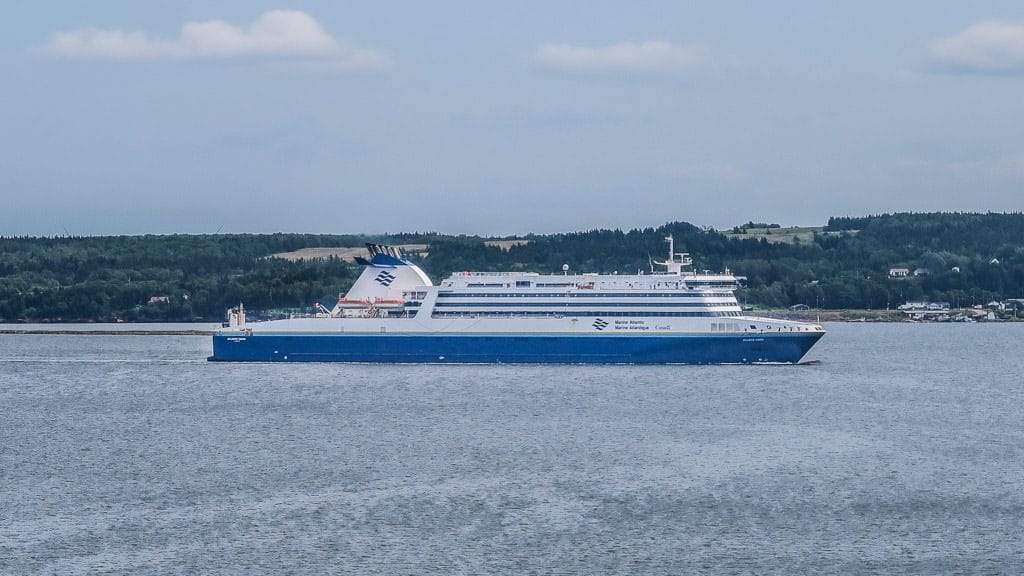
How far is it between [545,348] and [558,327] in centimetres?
112

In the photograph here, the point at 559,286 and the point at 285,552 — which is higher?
the point at 559,286

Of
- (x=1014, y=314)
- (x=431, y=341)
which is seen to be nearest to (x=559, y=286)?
(x=431, y=341)

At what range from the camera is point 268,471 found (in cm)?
3581

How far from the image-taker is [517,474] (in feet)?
116

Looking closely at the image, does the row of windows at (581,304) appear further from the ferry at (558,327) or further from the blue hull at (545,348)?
the blue hull at (545,348)

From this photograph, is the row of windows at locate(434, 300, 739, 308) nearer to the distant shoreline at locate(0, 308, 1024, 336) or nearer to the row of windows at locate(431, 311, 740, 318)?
the row of windows at locate(431, 311, 740, 318)

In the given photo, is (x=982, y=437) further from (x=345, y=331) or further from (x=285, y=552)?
(x=345, y=331)

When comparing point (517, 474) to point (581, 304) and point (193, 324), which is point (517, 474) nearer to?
point (581, 304)

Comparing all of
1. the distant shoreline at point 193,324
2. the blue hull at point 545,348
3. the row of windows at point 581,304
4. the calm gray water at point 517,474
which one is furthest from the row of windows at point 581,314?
the distant shoreline at point 193,324

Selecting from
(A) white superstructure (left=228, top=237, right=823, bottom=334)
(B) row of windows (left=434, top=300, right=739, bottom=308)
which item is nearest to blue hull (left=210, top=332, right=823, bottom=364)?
(A) white superstructure (left=228, top=237, right=823, bottom=334)

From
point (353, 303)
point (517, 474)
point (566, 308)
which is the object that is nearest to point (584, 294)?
point (566, 308)

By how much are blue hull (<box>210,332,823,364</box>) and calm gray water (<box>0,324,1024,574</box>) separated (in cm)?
167

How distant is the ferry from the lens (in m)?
63.0

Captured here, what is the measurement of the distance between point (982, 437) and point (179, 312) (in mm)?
112009
